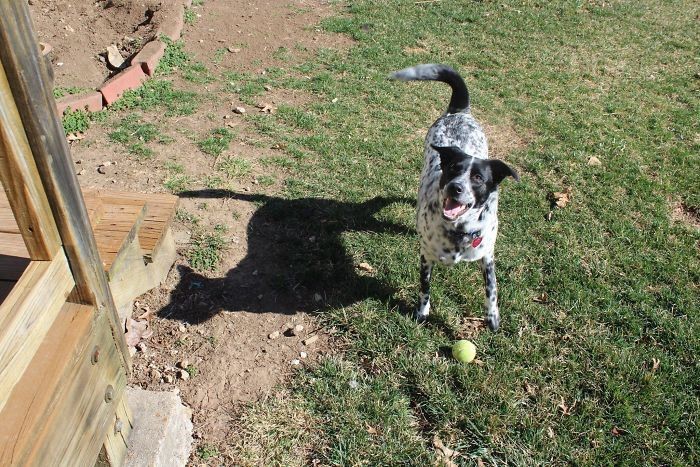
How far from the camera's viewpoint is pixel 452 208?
3.17 metres

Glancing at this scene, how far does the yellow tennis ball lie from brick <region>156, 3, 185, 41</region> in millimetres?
6120

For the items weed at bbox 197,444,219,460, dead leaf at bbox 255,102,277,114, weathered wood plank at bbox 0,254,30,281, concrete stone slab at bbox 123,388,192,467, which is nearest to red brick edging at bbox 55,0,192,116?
dead leaf at bbox 255,102,277,114

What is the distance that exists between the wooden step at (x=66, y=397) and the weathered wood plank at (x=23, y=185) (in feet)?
1.12

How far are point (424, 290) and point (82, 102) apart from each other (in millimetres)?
4413

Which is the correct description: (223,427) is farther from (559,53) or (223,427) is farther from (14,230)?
(559,53)

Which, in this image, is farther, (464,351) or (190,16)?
(190,16)

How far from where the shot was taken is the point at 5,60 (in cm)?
160

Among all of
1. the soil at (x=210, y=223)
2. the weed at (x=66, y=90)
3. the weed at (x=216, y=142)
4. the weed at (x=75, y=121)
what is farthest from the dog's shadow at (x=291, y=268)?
the weed at (x=66, y=90)

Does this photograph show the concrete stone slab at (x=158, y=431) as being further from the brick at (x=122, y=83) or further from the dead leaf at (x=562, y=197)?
the brick at (x=122, y=83)

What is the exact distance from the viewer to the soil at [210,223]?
349 centimetres

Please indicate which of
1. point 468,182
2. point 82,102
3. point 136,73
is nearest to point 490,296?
point 468,182

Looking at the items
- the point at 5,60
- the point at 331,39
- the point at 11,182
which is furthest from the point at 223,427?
the point at 331,39

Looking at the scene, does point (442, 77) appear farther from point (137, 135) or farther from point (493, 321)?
point (137, 135)

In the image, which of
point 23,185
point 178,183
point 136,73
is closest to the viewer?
point 23,185
